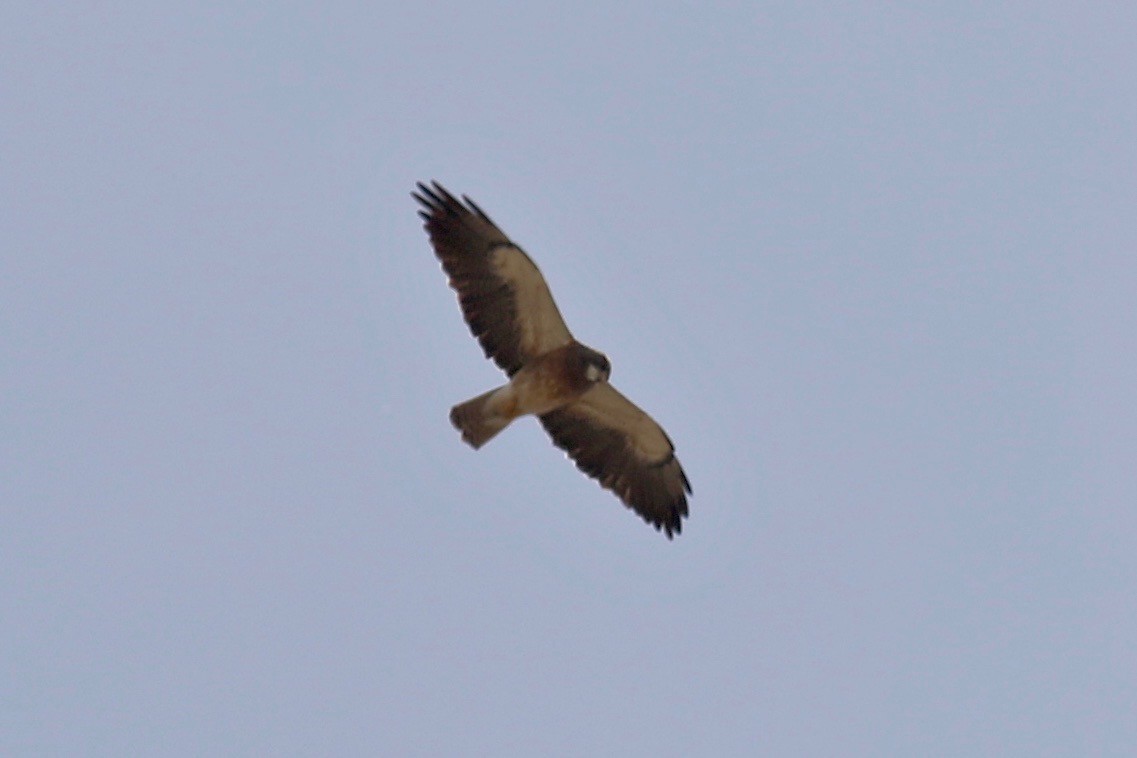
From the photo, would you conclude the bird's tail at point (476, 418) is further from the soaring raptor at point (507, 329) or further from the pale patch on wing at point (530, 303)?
the pale patch on wing at point (530, 303)

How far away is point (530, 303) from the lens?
18.8 meters

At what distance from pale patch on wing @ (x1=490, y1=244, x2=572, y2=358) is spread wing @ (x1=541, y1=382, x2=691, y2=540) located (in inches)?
25.1

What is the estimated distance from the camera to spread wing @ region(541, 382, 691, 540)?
1958 centimetres

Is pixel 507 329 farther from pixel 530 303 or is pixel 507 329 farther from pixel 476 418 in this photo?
pixel 476 418

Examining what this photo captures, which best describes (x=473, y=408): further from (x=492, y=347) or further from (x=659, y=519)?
(x=659, y=519)

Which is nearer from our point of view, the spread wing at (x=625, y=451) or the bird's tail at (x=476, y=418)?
the bird's tail at (x=476, y=418)

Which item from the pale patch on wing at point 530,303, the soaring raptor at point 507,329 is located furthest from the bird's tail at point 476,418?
the pale patch on wing at point 530,303

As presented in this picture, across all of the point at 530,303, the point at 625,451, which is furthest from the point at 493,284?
the point at 625,451

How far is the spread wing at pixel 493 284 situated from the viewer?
18.7 metres

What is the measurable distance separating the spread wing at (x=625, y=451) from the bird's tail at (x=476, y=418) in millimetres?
990

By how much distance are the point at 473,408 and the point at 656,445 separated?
2190 mm

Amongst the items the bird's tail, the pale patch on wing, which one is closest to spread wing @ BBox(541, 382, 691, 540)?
the pale patch on wing

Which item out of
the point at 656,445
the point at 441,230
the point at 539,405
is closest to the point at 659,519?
the point at 656,445

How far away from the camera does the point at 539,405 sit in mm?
18922
